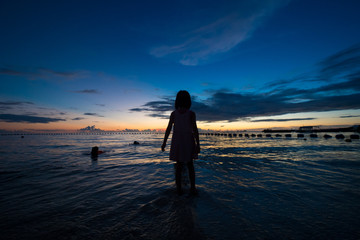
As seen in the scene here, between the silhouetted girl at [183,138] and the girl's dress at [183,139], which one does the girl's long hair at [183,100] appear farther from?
the girl's dress at [183,139]

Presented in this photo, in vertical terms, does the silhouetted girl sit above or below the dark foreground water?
above

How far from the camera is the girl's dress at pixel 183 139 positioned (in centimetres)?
388

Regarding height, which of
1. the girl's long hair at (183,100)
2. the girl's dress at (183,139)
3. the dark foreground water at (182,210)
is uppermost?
the girl's long hair at (183,100)

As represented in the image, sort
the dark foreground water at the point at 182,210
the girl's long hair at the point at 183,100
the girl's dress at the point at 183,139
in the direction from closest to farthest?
the dark foreground water at the point at 182,210, the girl's dress at the point at 183,139, the girl's long hair at the point at 183,100

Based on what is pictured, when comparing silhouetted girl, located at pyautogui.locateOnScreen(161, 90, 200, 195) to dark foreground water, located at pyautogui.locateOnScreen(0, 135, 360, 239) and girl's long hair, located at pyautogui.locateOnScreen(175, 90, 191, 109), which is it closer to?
girl's long hair, located at pyautogui.locateOnScreen(175, 90, 191, 109)

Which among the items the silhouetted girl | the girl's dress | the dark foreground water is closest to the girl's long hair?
the silhouetted girl

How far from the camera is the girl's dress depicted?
3885 mm

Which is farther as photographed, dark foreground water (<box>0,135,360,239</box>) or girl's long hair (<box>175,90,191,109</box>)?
girl's long hair (<box>175,90,191,109</box>)

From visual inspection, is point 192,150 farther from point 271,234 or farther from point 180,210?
point 271,234

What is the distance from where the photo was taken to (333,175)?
5727 mm

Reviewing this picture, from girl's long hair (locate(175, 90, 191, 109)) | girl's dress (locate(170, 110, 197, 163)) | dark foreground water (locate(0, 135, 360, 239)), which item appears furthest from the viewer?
girl's long hair (locate(175, 90, 191, 109))

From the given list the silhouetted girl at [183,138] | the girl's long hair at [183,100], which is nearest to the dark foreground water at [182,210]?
the silhouetted girl at [183,138]

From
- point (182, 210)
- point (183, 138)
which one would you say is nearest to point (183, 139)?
point (183, 138)

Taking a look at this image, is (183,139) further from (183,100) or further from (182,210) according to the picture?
(182,210)
